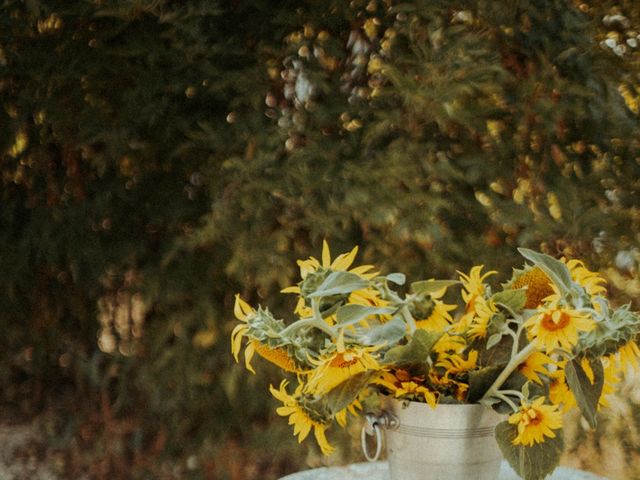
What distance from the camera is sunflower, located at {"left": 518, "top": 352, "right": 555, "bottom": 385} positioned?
2.59 feet

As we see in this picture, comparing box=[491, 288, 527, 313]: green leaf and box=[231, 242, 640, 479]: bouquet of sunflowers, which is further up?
box=[491, 288, 527, 313]: green leaf

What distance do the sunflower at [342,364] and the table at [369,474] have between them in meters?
0.31

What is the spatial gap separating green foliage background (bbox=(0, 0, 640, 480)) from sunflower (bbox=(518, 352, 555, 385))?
589 millimetres

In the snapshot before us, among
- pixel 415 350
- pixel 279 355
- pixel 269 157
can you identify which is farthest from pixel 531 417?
pixel 269 157

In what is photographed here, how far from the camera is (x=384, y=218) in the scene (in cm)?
136

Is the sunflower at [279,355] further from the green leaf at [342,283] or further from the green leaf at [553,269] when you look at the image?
the green leaf at [553,269]

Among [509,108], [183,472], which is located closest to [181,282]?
[183,472]

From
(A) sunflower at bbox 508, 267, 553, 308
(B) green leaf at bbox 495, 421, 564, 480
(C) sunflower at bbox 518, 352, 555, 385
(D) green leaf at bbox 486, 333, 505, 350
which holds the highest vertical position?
(A) sunflower at bbox 508, 267, 553, 308

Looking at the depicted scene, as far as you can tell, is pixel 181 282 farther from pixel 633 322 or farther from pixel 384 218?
pixel 633 322

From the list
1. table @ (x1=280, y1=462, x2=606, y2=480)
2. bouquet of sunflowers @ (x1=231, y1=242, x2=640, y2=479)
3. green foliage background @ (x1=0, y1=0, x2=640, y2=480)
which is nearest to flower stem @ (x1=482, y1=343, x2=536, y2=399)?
bouquet of sunflowers @ (x1=231, y1=242, x2=640, y2=479)

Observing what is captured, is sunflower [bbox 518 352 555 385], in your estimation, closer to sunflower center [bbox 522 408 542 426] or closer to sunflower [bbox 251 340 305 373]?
sunflower center [bbox 522 408 542 426]

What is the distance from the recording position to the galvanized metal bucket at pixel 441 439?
78 cm

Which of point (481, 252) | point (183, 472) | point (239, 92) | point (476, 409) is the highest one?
point (239, 92)

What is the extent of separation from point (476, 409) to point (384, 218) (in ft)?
1.98
